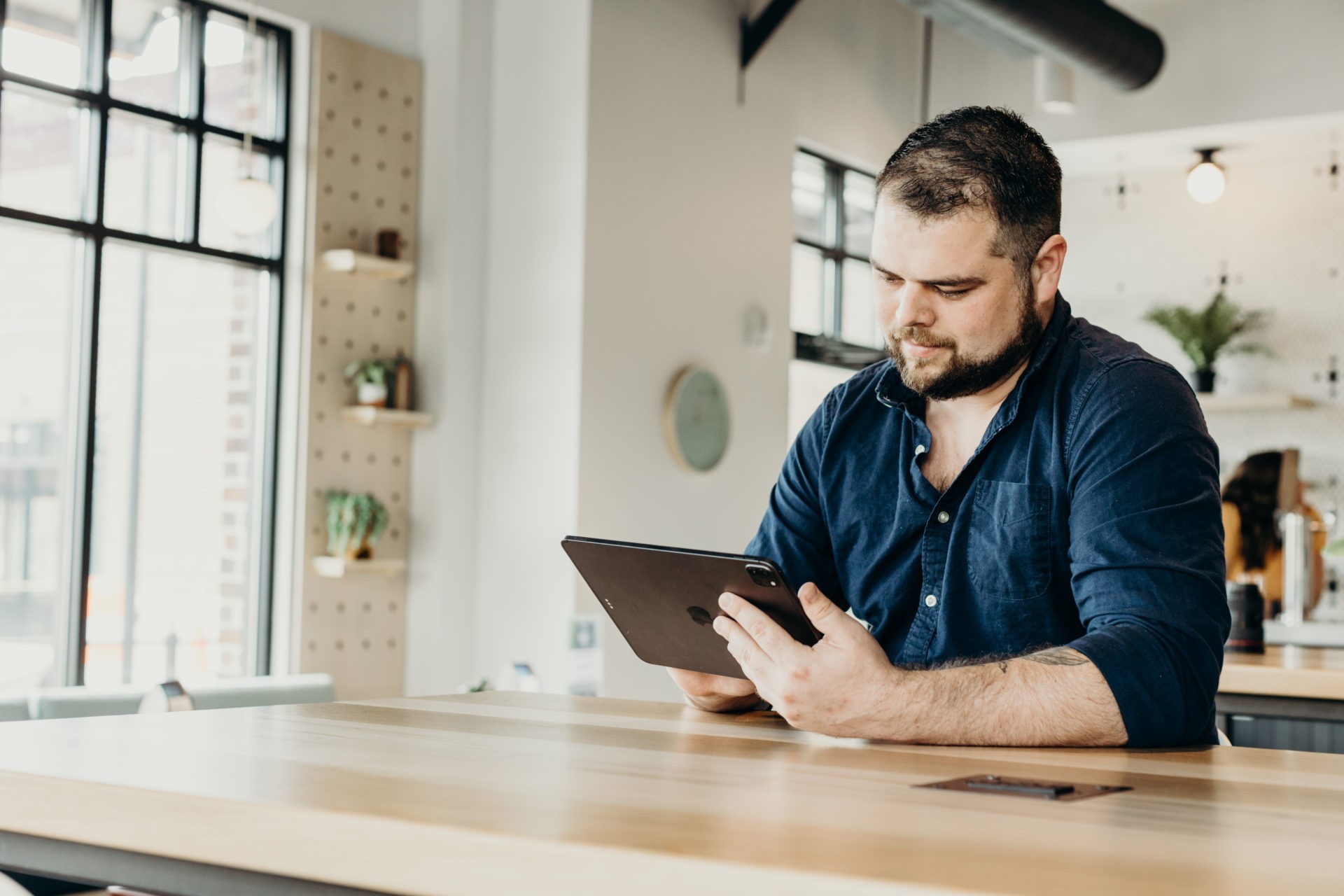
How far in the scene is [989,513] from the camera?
168cm

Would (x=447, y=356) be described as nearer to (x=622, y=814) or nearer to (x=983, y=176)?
(x=983, y=176)

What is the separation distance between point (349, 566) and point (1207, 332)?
14.1 ft

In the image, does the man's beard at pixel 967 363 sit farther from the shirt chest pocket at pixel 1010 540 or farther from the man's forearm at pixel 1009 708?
the man's forearm at pixel 1009 708

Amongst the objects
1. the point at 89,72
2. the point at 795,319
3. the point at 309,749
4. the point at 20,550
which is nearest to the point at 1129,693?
the point at 309,749

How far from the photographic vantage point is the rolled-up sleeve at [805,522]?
1925mm

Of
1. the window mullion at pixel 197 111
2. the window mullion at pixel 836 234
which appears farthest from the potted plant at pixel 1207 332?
the window mullion at pixel 197 111

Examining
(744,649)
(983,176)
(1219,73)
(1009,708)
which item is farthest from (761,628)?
(1219,73)

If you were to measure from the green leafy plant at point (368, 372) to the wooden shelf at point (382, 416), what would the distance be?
0.30 feet

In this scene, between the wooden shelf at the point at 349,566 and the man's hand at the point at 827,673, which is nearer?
the man's hand at the point at 827,673

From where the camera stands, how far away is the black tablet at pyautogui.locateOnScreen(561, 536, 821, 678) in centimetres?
138

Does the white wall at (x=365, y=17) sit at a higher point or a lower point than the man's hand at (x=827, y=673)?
higher

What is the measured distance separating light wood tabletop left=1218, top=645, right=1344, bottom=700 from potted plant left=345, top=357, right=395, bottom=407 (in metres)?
3.03

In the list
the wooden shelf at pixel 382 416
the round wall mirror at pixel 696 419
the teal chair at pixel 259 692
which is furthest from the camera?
the round wall mirror at pixel 696 419

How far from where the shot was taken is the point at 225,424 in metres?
Result: 4.89
